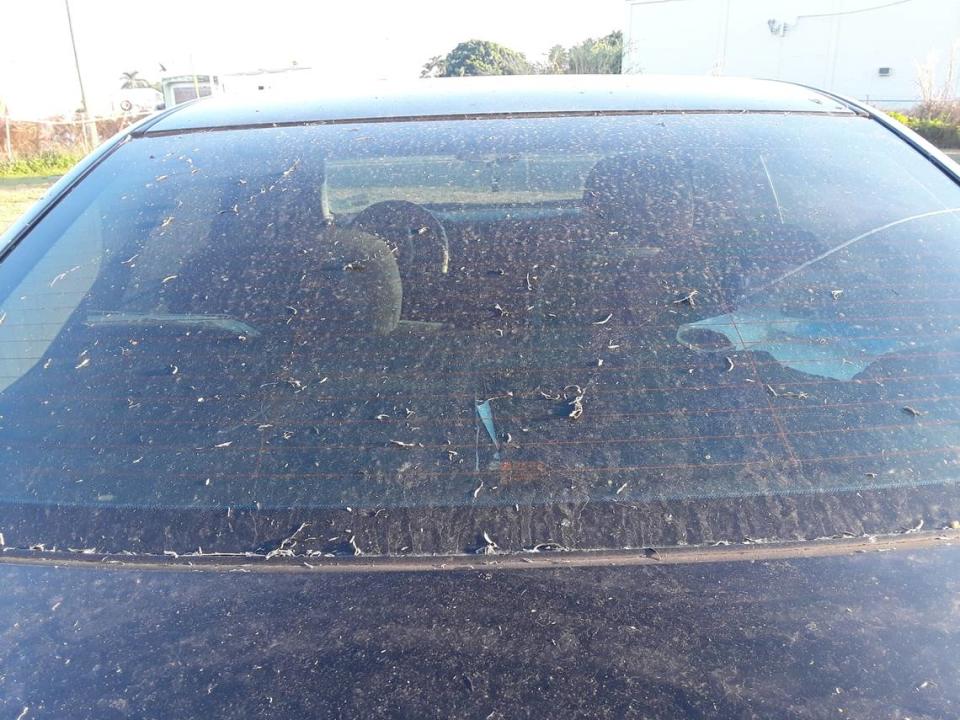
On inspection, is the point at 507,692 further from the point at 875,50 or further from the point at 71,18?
the point at 875,50

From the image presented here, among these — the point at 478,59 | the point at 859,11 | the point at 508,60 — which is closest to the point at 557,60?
the point at 508,60

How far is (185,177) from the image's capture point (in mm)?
1767

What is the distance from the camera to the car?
3.27 ft

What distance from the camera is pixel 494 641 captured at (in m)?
1.02

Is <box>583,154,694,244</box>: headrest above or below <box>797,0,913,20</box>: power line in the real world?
below

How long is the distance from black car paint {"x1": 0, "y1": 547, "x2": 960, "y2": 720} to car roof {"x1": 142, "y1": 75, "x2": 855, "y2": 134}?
1188 mm

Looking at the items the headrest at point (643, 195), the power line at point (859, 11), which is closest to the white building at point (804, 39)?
the power line at point (859, 11)

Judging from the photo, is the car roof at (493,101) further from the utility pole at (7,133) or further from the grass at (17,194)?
the utility pole at (7,133)

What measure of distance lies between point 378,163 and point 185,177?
0.43 meters

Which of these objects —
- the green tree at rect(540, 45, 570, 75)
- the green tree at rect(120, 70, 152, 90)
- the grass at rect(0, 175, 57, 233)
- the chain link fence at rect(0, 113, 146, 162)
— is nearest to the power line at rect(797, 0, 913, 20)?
the green tree at rect(540, 45, 570, 75)

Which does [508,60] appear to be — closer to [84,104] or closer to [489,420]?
[84,104]

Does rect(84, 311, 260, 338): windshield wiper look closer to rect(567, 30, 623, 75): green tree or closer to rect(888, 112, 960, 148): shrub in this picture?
rect(888, 112, 960, 148): shrub

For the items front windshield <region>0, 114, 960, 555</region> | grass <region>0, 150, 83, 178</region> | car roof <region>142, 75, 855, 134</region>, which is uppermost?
car roof <region>142, 75, 855, 134</region>

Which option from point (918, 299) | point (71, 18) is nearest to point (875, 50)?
point (71, 18)
